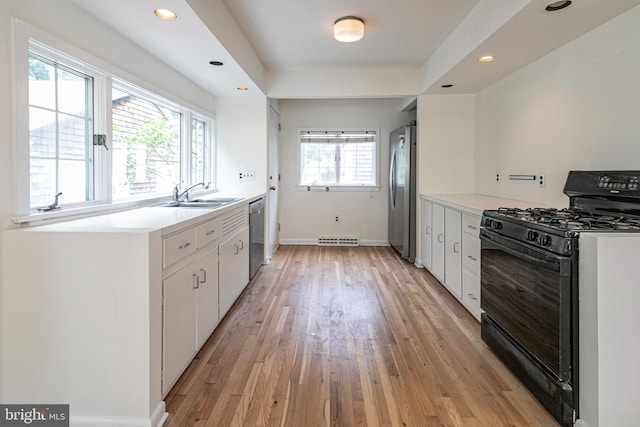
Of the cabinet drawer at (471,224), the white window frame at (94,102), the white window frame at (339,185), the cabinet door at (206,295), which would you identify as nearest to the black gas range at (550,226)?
the cabinet drawer at (471,224)

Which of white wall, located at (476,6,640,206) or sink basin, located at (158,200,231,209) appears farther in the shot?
sink basin, located at (158,200,231,209)

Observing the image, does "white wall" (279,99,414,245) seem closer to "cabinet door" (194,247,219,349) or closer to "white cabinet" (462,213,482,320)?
"white cabinet" (462,213,482,320)

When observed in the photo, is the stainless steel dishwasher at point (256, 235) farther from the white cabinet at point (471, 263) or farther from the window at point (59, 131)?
the white cabinet at point (471, 263)

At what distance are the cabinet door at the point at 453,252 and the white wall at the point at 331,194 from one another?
7.93ft

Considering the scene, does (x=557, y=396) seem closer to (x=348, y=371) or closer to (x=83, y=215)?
(x=348, y=371)

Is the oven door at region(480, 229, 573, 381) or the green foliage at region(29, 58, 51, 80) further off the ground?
the green foliage at region(29, 58, 51, 80)

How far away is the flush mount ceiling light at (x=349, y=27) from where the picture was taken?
2.93m

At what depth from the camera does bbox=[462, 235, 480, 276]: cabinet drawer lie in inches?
107

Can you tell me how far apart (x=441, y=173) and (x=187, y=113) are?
297cm

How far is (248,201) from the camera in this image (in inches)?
141

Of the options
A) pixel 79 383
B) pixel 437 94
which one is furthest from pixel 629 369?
pixel 437 94

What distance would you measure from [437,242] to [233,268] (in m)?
2.10

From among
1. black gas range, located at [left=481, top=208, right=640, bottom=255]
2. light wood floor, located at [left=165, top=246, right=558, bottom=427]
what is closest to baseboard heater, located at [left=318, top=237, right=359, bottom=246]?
light wood floor, located at [left=165, top=246, right=558, bottom=427]

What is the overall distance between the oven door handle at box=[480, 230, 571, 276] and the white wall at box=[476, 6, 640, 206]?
887 millimetres
